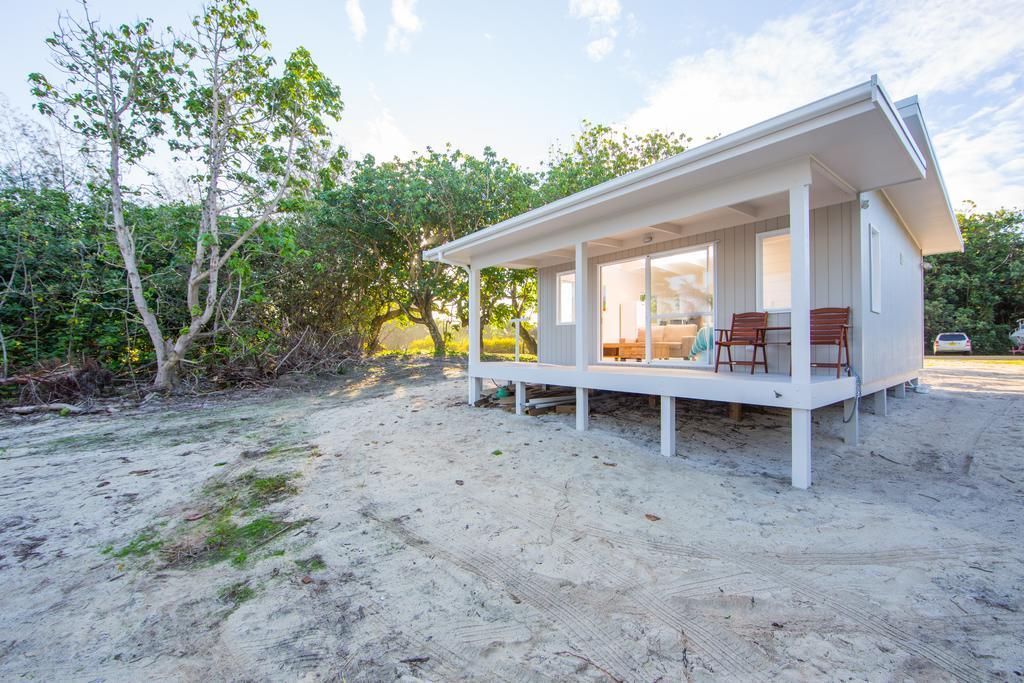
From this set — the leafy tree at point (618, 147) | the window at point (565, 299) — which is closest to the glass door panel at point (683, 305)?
the window at point (565, 299)

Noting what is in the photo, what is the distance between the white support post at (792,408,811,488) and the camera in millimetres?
3352

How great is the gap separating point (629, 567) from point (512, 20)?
9.89 m

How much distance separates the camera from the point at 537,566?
229 centimetres

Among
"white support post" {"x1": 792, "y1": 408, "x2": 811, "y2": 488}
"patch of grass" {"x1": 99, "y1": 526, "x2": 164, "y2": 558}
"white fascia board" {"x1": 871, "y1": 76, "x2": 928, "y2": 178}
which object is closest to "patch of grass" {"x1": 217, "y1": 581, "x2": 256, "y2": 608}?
"patch of grass" {"x1": 99, "y1": 526, "x2": 164, "y2": 558}

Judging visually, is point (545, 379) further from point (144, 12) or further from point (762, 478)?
point (144, 12)

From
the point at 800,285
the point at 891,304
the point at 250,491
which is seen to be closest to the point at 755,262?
the point at 800,285

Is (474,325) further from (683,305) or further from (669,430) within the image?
(669,430)

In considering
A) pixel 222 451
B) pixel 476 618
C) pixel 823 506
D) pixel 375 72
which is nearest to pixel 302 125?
pixel 375 72

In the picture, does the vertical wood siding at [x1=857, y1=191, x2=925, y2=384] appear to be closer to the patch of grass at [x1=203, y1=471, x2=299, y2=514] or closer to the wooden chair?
the wooden chair

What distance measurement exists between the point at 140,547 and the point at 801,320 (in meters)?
4.77

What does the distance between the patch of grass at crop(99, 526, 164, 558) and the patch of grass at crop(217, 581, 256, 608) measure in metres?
0.78

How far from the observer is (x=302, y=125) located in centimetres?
811

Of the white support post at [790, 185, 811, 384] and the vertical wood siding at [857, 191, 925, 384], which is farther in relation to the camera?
the vertical wood siding at [857, 191, 925, 384]

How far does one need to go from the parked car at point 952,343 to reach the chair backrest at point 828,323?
19895 mm
